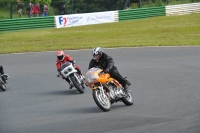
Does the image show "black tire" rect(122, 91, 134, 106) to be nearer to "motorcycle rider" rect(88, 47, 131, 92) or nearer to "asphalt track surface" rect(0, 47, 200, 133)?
"asphalt track surface" rect(0, 47, 200, 133)

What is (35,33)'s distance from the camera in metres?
38.9

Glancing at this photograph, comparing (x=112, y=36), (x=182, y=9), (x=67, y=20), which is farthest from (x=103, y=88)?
(x=182, y=9)

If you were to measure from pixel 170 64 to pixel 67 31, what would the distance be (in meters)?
18.5

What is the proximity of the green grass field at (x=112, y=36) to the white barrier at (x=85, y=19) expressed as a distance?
90 cm

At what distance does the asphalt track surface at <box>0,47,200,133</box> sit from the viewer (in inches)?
423

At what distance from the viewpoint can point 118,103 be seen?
14328 mm

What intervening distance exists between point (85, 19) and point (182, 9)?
1024cm

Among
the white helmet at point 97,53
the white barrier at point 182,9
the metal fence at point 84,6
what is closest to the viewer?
the white helmet at point 97,53

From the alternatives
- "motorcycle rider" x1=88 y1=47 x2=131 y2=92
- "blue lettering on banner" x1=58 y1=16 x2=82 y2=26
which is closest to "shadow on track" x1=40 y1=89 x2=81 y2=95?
"motorcycle rider" x1=88 y1=47 x2=131 y2=92

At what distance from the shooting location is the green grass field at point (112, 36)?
3142 centimetres

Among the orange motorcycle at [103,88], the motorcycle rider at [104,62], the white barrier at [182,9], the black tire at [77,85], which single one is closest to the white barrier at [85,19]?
the white barrier at [182,9]

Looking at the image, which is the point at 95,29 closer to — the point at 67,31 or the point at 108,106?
the point at 67,31

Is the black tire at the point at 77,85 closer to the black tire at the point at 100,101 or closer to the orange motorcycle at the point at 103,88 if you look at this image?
the orange motorcycle at the point at 103,88

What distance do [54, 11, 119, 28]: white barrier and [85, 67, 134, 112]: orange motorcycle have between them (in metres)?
28.5
